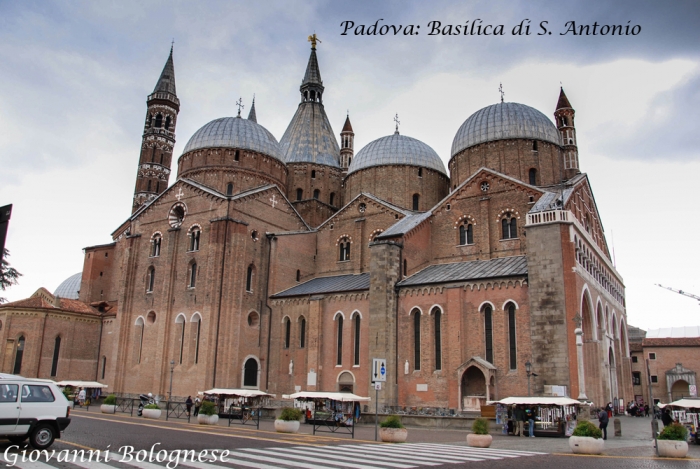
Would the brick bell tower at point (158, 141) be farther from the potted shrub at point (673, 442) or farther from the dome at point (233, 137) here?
the potted shrub at point (673, 442)

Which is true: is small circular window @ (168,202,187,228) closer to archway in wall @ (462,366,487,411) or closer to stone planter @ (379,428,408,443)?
archway in wall @ (462,366,487,411)

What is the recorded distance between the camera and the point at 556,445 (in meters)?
18.9

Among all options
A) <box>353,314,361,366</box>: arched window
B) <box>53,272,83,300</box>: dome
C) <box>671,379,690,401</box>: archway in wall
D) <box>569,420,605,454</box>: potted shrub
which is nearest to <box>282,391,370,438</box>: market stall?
<box>353,314,361,366</box>: arched window

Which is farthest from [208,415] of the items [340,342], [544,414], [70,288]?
[70,288]

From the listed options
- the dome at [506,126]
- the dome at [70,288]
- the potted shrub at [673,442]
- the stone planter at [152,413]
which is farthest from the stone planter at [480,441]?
the dome at [70,288]

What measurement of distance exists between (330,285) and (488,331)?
11.8 meters

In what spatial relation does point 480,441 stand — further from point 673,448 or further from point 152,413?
point 152,413

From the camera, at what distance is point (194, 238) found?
135 feet

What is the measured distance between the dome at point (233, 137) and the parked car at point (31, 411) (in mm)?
33299

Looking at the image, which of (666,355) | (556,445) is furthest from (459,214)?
(666,355)

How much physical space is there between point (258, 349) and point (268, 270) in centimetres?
546

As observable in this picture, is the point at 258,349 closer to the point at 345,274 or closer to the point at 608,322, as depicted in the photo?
the point at 345,274

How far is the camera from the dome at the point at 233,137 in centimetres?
4528

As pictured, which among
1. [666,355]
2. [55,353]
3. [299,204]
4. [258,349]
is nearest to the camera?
[258,349]
